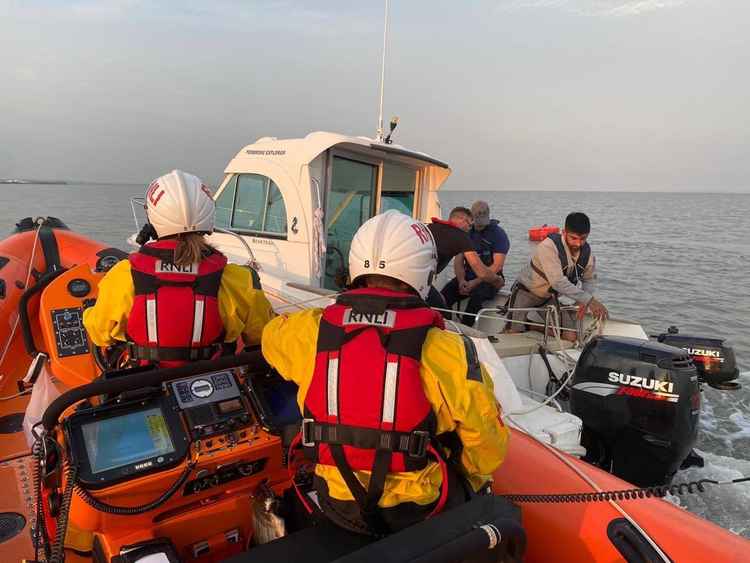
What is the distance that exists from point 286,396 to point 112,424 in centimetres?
67

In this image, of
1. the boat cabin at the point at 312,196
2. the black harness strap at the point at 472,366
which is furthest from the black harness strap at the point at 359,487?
the boat cabin at the point at 312,196

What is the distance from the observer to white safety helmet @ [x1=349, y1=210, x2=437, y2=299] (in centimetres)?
153

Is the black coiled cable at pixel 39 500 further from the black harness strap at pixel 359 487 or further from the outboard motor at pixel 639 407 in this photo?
the outboard motor at pixel 639 407

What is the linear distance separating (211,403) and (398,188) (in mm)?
4593

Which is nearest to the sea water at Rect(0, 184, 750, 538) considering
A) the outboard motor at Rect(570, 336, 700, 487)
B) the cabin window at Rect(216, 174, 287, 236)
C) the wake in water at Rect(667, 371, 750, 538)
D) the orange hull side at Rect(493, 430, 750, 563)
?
the wake in water at Rect(667, 371, 750, 538)

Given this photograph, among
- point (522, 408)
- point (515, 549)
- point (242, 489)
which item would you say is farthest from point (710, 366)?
point (242, 489)

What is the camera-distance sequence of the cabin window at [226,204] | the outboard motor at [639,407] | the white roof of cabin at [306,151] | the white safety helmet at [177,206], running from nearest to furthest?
the white safety helmet at [177,206] → the outboard motor at [639,407] → the white roof of cabin at [306,151] → the cabin window at [226,204]

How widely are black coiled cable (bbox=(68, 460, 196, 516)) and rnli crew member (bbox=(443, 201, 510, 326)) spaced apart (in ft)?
14.8

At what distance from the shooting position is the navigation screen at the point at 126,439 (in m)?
1.65

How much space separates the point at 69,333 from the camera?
3.30 metres

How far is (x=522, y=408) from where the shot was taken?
130 inches

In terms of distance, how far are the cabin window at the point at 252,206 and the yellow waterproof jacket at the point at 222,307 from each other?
3.04m

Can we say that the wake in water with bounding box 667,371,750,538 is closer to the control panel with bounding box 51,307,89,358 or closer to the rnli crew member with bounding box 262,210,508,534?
the rnli crew member with bounding box 262,210,508,534

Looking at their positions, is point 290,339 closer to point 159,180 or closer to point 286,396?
point 286,396
